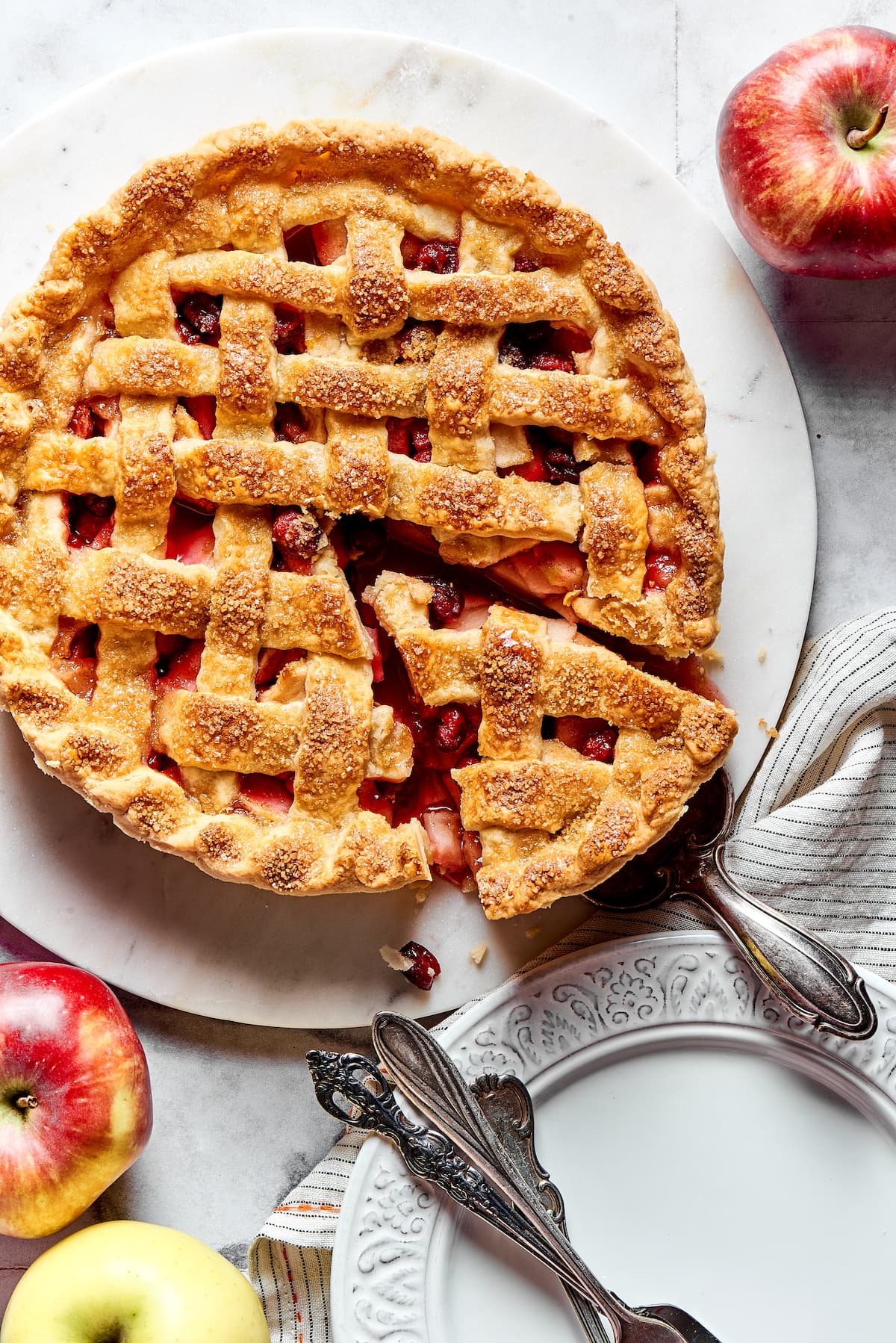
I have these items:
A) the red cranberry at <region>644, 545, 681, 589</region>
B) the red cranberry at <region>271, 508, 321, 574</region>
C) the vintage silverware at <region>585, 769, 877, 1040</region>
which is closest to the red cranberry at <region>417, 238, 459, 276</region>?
the red cranberry at <region>271, 508, 321, 574</region>

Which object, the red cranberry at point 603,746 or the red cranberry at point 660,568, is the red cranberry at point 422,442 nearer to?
the red cranberry at point 660,568

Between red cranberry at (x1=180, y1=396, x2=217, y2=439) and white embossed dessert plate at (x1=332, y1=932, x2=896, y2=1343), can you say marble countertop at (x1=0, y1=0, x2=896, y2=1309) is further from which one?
red cranberry at (x1=180, y1=396, x2=217, y2=439)

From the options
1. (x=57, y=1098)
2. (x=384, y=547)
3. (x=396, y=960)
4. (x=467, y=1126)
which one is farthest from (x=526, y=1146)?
(x=384, y=547)

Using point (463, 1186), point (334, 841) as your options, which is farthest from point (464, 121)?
point (463, 1186)

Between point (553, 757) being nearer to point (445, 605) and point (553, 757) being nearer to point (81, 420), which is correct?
point (445, 605)

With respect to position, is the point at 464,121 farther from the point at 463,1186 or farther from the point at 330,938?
the point at 463,1186

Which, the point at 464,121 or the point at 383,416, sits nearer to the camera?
the point at 383,416

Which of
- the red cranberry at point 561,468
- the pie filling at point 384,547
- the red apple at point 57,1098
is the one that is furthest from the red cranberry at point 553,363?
the red apple at point 57,1098
